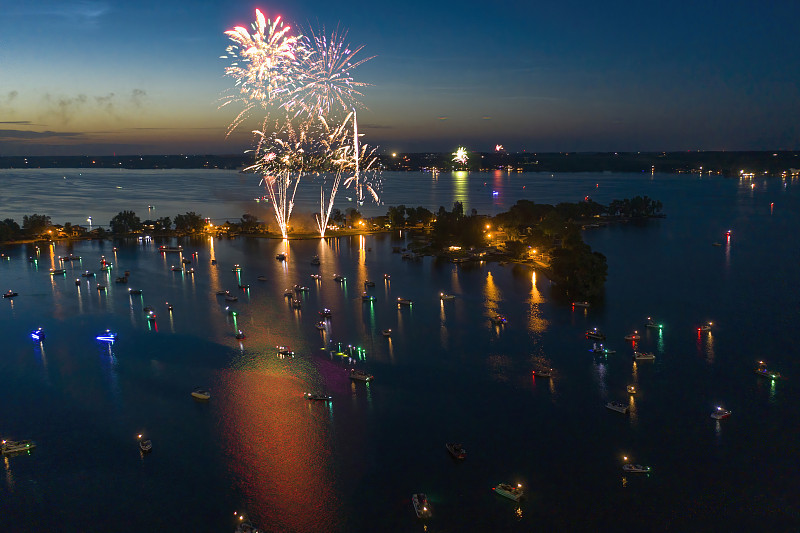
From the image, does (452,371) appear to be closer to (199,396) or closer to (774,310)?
(199,396)

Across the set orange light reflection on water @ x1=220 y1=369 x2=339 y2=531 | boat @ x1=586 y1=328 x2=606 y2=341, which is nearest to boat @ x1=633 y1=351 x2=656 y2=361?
boat @ x1=586 y1=328 x2=606 y2=341

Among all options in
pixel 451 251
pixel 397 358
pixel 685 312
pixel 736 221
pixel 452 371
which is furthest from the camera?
pixel 736 221

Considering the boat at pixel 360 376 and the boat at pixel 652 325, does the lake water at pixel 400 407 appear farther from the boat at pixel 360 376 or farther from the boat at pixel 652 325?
the boat at pixel 652 325

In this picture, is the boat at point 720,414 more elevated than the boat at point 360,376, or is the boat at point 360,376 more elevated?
the boat at point 360,376

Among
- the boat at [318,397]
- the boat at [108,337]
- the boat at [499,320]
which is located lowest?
the boat at [318,397]

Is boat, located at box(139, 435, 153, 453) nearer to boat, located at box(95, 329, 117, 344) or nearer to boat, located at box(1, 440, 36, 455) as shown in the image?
boat, located at box(1, 440, 36, 455)

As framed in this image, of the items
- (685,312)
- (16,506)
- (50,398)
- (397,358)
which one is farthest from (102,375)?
(685,312)

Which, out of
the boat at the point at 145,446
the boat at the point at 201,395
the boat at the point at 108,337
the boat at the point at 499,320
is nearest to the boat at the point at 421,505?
the boat at the point at 145,446
